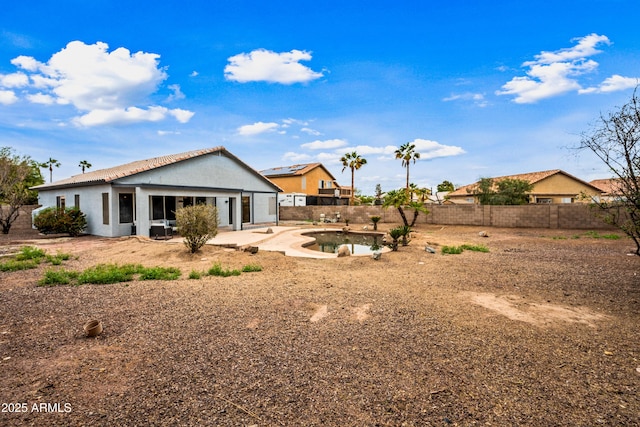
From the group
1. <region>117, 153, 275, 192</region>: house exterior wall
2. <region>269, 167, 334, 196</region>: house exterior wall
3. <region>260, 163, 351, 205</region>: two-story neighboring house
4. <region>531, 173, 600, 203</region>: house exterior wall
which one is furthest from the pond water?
<region>531, 173, 600, 203</region>: house exterior wall

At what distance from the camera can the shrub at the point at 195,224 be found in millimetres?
10453

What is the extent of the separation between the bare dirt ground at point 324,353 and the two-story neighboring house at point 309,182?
31.1 metres

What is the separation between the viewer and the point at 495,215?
2306cm

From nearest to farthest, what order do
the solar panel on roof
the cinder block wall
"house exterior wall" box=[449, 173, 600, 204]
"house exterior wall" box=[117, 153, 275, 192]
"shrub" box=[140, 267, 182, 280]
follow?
1. "shrub" box=[140, 267, 182, 280]
2. "house exterior wall" box=[117, 153, 275, 192]
3. the cinder block wall
4. "house exterior wall" box=[449, 173, 600, 204]
5. the solar panel on roof

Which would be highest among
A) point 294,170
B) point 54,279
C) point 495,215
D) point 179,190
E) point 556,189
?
point 294,170

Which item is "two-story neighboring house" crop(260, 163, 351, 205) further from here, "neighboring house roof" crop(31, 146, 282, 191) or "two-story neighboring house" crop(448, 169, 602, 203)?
"two-story neighboring house" crop(448, 169, 602, 203)

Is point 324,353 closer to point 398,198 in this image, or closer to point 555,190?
point 398,198

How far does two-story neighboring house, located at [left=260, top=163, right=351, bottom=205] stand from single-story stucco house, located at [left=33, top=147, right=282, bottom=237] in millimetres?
14217

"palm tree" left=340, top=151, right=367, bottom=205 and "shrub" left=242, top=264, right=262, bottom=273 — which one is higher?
"palm tree" left=340, top=151, right=367, bottom=205

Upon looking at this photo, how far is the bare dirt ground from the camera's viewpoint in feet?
8.83

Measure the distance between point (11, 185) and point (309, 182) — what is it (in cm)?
2767

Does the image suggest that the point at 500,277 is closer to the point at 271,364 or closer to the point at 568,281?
the point at 568,281

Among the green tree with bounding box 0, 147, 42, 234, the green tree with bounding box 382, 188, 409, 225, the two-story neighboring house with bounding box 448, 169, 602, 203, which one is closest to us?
the green tree with bounding box 0, 147, 42, 234

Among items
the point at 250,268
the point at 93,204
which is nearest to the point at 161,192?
the point at 93,204
